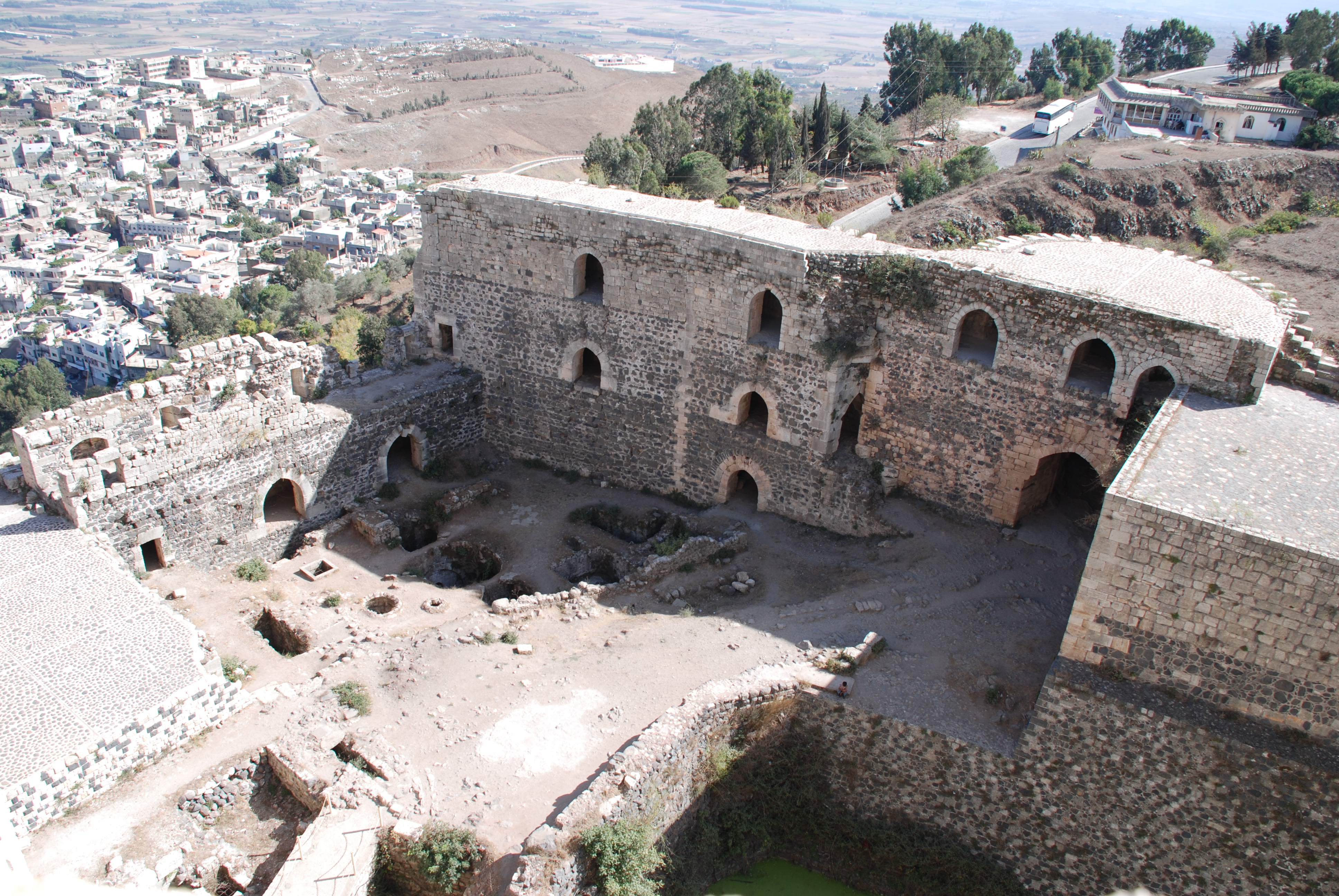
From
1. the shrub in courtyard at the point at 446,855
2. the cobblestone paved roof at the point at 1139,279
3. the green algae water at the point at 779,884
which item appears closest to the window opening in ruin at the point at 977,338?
the cobblestone paved roof at the point at 1139,279

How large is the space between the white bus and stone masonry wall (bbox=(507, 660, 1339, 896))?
40066 mm

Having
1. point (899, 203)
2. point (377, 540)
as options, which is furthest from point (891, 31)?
point (377, 540)

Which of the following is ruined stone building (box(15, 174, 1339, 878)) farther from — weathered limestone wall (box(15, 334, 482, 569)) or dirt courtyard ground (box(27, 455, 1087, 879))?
dirt courtyard ground (box(27, 455, 1087, 879))

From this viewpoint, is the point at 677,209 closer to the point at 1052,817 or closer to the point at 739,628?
the point at 739,628

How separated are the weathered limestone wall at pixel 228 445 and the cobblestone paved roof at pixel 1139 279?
406 inches

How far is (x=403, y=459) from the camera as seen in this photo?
1922cm

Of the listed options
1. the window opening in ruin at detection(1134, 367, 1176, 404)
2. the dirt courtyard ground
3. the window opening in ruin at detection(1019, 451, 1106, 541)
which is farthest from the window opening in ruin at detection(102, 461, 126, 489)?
the window opening in ruin at detection(1134, 367, 1176, 404)

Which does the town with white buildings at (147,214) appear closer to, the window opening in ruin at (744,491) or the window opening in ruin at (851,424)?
the window opening in ruin at (744,491)

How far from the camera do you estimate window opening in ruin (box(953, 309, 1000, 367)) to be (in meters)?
15.7

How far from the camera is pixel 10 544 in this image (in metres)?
14.3

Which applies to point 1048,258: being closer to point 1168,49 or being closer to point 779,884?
point 779,884

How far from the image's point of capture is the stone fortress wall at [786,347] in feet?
47.8

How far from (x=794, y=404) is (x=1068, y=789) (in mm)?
7363

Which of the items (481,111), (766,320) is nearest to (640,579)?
(766,320)
